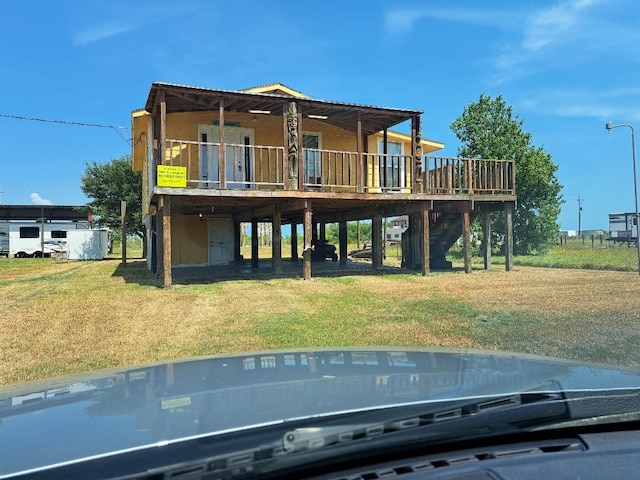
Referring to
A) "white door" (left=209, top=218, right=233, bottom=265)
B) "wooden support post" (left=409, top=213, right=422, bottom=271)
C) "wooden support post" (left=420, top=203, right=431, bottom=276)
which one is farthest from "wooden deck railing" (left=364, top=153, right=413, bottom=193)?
"white door" (left=209, top=218, right=233, bottom=265)

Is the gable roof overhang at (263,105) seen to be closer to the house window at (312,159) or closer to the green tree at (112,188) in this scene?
the house window at (312,159)

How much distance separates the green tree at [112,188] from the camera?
3344 centimetres

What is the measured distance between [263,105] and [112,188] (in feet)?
75.8

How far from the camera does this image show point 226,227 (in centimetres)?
1977

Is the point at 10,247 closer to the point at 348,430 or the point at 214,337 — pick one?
the point at 214,337

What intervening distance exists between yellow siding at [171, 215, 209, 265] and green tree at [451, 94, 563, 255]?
44.3ft

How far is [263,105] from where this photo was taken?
14.1 meters

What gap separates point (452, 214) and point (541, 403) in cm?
1557

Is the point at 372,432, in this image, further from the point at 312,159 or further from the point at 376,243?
the point at 312,159

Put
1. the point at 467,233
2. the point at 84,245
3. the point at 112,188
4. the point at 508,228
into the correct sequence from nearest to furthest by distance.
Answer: the point at 467,233, the point at 508,228, the point at 84,245, the point at 112,188

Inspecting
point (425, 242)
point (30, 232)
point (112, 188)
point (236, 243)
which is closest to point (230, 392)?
point (425, 242)

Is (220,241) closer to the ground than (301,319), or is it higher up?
higher up

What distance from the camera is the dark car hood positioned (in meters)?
1.61

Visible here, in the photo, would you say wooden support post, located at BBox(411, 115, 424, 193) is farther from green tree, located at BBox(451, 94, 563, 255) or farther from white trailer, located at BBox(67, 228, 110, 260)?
white trailer, located at BBox(67, 228, 110, 260)
